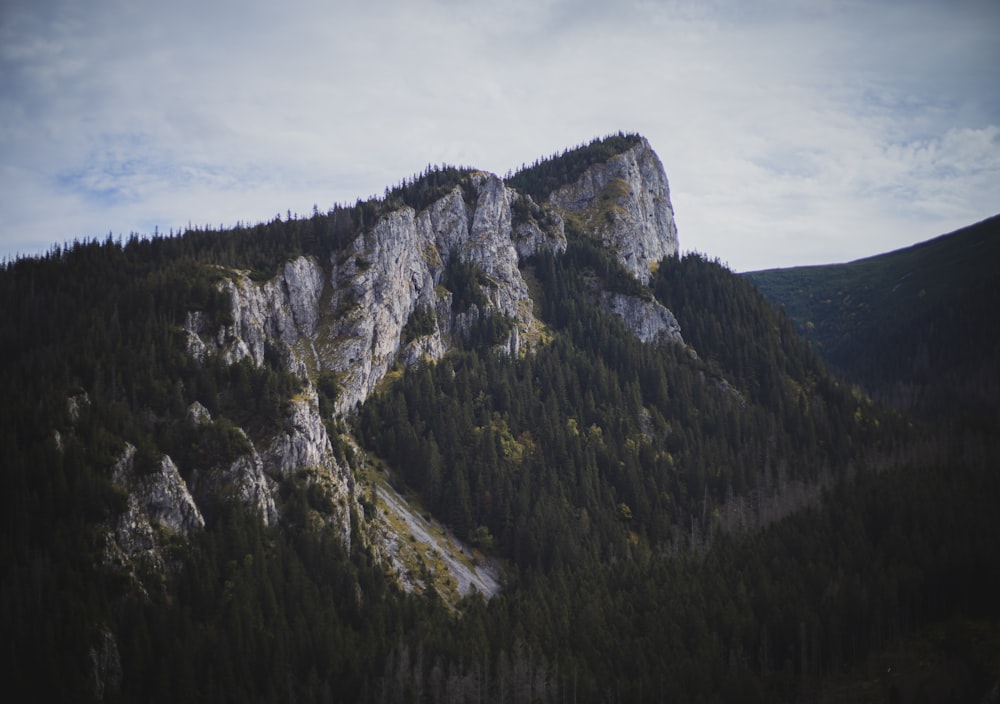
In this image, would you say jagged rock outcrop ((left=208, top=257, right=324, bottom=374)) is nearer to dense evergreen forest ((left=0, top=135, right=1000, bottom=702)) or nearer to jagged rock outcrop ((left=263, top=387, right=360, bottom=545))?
dense evergreen forest ((left=0, top=135, right=1000, bottom=702))

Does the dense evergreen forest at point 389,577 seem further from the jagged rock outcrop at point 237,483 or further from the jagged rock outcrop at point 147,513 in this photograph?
the jagged rock outcrop at point 237,483

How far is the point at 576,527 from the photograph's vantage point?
171500 millimetres

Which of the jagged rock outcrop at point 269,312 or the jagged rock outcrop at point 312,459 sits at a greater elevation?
the jagged rock outcrop at point 269,312

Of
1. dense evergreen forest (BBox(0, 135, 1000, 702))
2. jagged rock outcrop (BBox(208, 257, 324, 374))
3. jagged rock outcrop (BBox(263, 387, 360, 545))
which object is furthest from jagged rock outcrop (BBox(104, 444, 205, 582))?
jagged rock outcrop (BBox(208, 257, 324, 374))

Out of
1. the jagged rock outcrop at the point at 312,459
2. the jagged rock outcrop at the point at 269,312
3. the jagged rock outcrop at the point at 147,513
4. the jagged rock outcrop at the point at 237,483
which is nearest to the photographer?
the jagged rock outcrop at the point at 147,513

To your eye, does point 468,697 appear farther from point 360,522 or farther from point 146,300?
point 146,300

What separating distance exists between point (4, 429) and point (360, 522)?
191 ft

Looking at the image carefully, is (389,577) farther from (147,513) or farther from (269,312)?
(269,312)

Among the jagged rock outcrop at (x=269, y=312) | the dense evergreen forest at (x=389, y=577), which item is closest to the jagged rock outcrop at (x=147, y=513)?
the dense evergreen forest at (x=389, y=577)

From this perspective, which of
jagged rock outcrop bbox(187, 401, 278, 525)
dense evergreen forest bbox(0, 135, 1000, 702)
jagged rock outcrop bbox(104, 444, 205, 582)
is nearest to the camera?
dense evergreen forest bbox(0, 135, 1000, 702)

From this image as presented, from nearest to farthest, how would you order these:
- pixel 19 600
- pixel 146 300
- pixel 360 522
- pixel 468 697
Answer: pixel 19 600 < pixel 468 697 < pixel 360 522 < pixel 146 300

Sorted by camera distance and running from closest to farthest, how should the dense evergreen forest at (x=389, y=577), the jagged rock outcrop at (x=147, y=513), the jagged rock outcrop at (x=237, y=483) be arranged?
1. the dense evergreen forest at (x=389, y=577)
2. the jagged rock outcrop at (x=147, y=513)
3. the jagged rock outcrop at (x=237, y=483)

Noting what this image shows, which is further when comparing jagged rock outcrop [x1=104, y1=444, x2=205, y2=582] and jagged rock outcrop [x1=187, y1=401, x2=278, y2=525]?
jagged rock outcrop [x1=187, y1=401, x2=278, y2=525]

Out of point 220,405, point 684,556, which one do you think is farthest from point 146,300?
point 684,556
